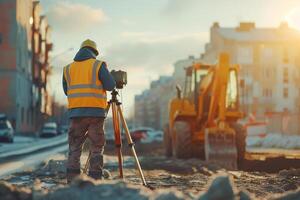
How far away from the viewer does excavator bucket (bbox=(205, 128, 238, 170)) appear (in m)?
16.2

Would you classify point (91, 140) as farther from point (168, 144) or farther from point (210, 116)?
point (168, 144)

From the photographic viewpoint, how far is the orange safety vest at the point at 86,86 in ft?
26.8

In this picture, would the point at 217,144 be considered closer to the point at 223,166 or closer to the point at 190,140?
the point at 223,166

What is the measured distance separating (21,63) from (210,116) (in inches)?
1893

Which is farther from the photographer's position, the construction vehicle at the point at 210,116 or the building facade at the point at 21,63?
the building facade at the point at 21,63

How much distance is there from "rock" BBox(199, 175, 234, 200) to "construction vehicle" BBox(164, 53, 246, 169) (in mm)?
11175

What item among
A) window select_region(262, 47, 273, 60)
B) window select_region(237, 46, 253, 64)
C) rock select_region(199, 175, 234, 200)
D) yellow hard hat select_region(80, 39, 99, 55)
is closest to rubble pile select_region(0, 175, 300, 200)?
rock select_region(199, 175, 234, 200)

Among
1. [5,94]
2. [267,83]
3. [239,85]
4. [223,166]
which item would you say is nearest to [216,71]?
[239,85]

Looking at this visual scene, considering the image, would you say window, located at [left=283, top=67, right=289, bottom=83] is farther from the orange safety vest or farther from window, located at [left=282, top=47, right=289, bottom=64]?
the orange safety vest

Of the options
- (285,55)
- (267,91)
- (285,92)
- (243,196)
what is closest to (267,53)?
(285,55)

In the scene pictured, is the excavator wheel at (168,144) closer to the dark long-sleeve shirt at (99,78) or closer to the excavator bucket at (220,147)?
the excavator bucket at (220,147)

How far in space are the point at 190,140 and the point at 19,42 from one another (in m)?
45.6

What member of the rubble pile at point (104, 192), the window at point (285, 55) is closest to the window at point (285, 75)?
the window at point (285, 55)

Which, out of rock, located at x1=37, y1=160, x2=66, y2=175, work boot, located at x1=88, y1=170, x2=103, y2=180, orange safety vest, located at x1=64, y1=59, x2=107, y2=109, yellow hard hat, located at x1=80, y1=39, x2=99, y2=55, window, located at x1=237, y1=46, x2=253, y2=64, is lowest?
rock, located at x1=37, y1=160, x2=66, y2=175
